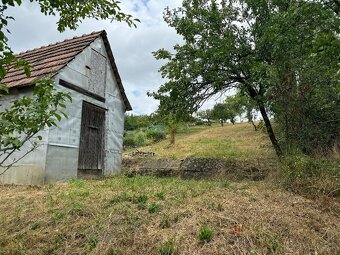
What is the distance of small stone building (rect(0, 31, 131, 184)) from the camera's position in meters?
11.5

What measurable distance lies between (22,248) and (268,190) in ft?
18.6

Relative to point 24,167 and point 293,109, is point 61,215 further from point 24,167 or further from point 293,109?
point 293,109

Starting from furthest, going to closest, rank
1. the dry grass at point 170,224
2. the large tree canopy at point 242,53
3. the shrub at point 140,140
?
the shrub at point 140,140 → the large tree canopy at point 242,53 → the dry grass at point 170,224

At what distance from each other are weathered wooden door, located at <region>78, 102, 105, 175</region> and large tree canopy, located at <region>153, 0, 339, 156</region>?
115 inches

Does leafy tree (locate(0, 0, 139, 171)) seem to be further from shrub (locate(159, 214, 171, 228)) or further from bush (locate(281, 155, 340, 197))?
bush (locate(281, 155, 340, 197))

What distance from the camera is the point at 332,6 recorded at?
9.12 metres

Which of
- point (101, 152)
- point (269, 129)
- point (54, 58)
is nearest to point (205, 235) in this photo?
point (269, 129)

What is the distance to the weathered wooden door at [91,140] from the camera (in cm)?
1334

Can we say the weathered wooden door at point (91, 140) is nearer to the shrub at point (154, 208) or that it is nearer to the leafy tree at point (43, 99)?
the shrub at point (154, 208)

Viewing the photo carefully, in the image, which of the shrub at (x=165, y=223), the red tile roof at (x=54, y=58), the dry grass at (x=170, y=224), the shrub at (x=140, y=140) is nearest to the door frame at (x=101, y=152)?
the red tile roof at (x=54, y=58)

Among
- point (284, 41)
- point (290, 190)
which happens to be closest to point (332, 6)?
point (284, 41)

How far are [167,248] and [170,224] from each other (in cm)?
82

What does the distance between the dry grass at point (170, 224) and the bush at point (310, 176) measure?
0.51 m

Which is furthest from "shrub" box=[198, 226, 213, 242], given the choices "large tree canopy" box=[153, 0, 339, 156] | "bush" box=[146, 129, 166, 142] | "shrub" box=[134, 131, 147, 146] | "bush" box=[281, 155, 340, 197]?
"bush" box=[146, 129, 166, 142]
